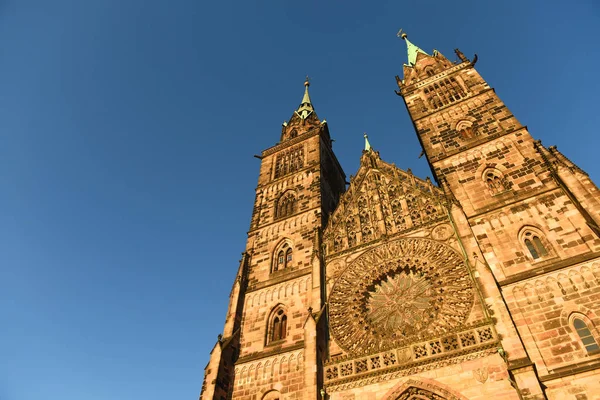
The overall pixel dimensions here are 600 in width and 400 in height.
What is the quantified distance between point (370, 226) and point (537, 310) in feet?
24.7

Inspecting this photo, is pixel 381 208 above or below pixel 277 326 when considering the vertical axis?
above

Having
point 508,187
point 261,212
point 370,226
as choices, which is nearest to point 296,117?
point 261,212

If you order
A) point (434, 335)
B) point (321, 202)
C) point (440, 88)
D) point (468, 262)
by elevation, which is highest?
point (440, 88)

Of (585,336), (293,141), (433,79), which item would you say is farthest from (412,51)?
(585,336)

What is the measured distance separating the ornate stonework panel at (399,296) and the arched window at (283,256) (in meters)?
3.72

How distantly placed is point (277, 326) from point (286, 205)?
8070 millimetres

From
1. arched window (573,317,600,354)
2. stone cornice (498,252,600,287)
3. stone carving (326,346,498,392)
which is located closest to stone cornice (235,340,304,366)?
stone carving (326,346,498,392)

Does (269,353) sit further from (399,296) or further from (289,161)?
(289,161)

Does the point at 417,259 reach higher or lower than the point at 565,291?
higher

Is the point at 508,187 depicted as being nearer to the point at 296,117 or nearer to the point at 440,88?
the point at 440,88

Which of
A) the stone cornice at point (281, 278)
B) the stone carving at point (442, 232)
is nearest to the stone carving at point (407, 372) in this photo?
the stone carving at point (442, 232)

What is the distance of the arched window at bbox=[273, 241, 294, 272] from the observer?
19892 millimetres

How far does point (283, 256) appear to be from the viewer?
20.4 meters

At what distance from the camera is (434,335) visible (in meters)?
13.3
